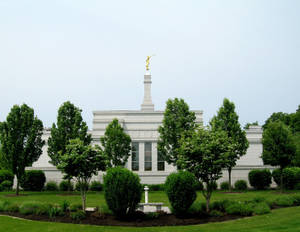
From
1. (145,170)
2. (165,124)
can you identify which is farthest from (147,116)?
(165,124)

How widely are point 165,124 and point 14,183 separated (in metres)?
16.2

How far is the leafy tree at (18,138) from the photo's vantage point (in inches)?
1022

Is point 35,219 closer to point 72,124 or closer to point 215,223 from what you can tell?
point 215,223

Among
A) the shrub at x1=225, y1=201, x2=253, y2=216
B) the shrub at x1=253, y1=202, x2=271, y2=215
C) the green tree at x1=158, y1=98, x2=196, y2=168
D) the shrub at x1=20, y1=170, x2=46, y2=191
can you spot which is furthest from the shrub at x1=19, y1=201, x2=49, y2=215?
the shrub at x1=20, y1=170, x2=46, y2=191

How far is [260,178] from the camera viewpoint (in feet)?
103

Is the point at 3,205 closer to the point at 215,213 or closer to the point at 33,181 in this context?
the point at 215,213

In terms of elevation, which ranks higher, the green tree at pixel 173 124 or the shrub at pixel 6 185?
the green tree at pixel 173 124

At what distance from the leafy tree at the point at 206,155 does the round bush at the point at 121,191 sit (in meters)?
2.92

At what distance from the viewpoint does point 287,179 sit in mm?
29594

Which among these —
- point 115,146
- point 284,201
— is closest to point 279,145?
point 284,201

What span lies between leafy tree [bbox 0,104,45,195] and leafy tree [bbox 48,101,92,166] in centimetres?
170

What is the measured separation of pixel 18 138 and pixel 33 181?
6.48 meters

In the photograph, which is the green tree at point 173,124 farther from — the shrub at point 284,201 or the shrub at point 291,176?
the shrub at point 284,201

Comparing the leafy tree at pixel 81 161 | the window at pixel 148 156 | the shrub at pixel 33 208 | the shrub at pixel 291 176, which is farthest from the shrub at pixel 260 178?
the shrub at pixel 33 208
